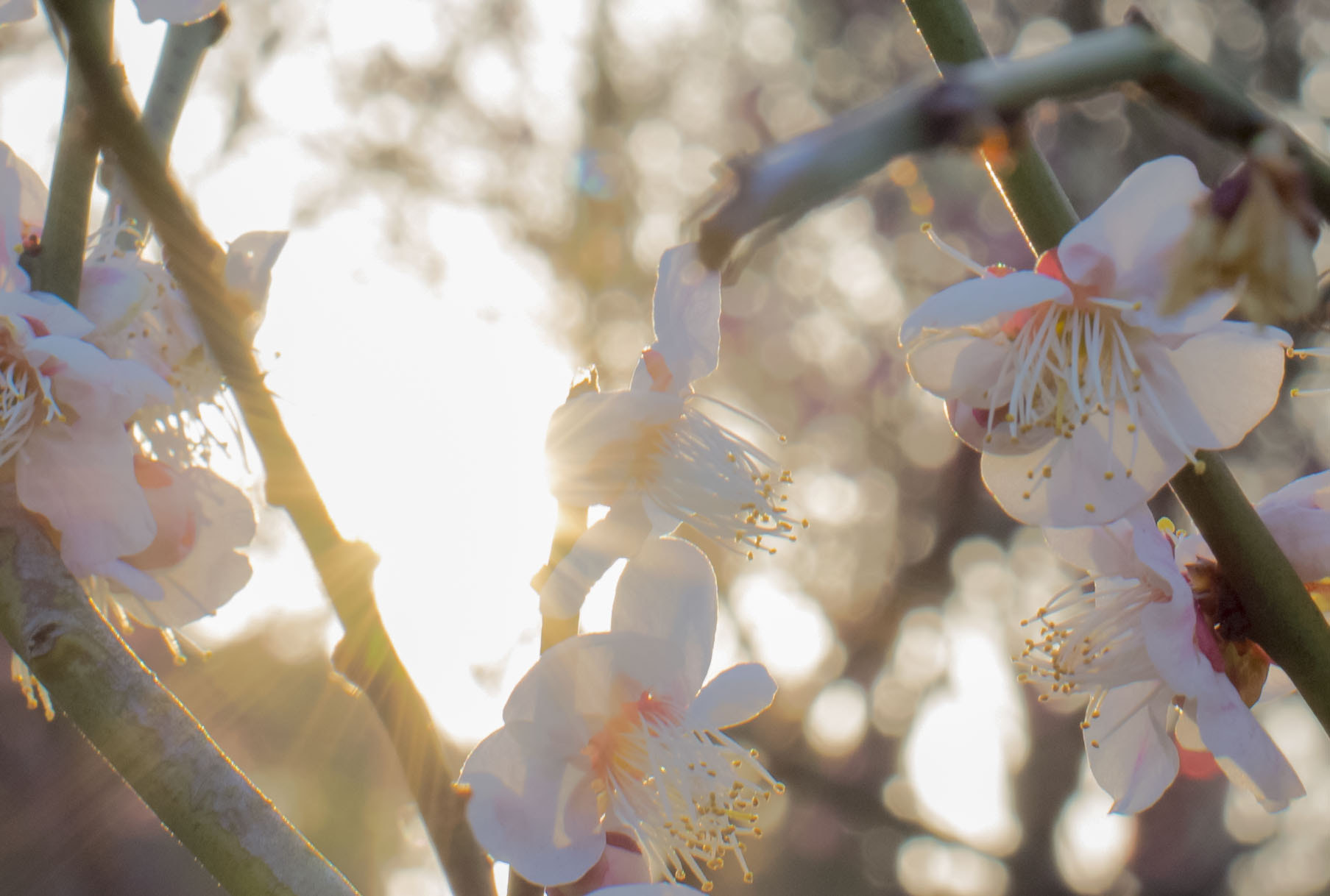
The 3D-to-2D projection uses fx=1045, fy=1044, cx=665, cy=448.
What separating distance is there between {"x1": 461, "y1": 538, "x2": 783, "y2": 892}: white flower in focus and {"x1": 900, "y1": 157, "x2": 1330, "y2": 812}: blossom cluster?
0.92 feet

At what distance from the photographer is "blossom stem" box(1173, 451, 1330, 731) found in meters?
0.67

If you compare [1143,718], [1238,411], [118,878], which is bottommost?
[118,878]

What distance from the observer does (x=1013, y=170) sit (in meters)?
0.64

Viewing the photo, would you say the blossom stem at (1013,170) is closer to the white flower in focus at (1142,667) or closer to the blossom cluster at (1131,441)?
the blossom cluster at (1131,441)

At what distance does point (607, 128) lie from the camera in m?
7.12

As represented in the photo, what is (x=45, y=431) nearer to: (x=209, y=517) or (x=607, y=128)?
(x=209, y=517)

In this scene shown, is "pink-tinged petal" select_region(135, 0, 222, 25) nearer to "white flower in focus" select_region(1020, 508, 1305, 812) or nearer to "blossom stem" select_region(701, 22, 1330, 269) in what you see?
"blossom stem" select_region(701, 22, 1330, 269)

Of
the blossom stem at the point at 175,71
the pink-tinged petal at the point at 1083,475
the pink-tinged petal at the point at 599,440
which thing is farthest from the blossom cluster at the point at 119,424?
the pink-tinged petal at the point at 1083,475

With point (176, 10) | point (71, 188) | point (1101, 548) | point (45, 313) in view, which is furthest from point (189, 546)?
point (1101, 548)

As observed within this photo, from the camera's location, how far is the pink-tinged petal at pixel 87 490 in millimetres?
739

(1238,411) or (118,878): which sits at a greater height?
(1238,411)

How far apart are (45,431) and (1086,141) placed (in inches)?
258

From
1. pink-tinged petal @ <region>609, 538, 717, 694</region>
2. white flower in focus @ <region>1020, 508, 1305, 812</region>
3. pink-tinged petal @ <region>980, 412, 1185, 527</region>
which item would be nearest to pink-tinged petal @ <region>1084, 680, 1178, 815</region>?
white flower in focus @ <region>1020, 508, 1305, 812</region>

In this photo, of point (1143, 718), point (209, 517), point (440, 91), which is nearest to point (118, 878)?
point (440, 91)
